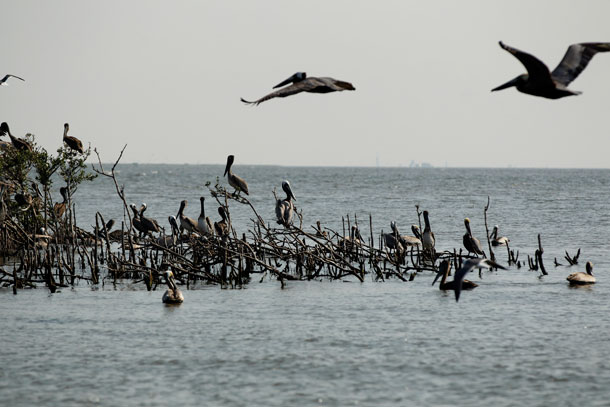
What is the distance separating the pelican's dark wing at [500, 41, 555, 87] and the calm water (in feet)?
12.7

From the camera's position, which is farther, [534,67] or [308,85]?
[308,85]

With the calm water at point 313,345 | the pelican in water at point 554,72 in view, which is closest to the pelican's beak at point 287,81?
the pelican in water at point 554,72

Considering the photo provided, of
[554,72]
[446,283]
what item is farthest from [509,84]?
[446,283]

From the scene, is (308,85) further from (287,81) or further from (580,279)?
(580,279)

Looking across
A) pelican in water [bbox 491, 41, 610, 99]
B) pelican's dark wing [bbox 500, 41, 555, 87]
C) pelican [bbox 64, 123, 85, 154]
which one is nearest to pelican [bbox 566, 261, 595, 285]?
pelican in water [bbox 491, 41, 610, 99]

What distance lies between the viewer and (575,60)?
363 inches

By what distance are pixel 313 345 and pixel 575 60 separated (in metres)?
5.80

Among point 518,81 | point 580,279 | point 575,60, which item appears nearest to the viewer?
point 518,81

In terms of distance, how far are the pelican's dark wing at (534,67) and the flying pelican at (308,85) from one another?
1.90 meters

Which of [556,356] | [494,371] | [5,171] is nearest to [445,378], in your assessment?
[494,371]

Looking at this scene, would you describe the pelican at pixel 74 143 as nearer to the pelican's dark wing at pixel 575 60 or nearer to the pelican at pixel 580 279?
the pelican at pixel 580 279

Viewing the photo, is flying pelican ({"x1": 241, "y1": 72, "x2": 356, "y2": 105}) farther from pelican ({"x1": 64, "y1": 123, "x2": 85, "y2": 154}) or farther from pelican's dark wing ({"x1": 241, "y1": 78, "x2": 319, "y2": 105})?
pelican ({"x1": 64, "y1": 123, "x2": 85, "y2": 154})

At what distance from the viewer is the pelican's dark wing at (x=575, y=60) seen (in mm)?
9078

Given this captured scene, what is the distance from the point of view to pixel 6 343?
1288 centimetres
